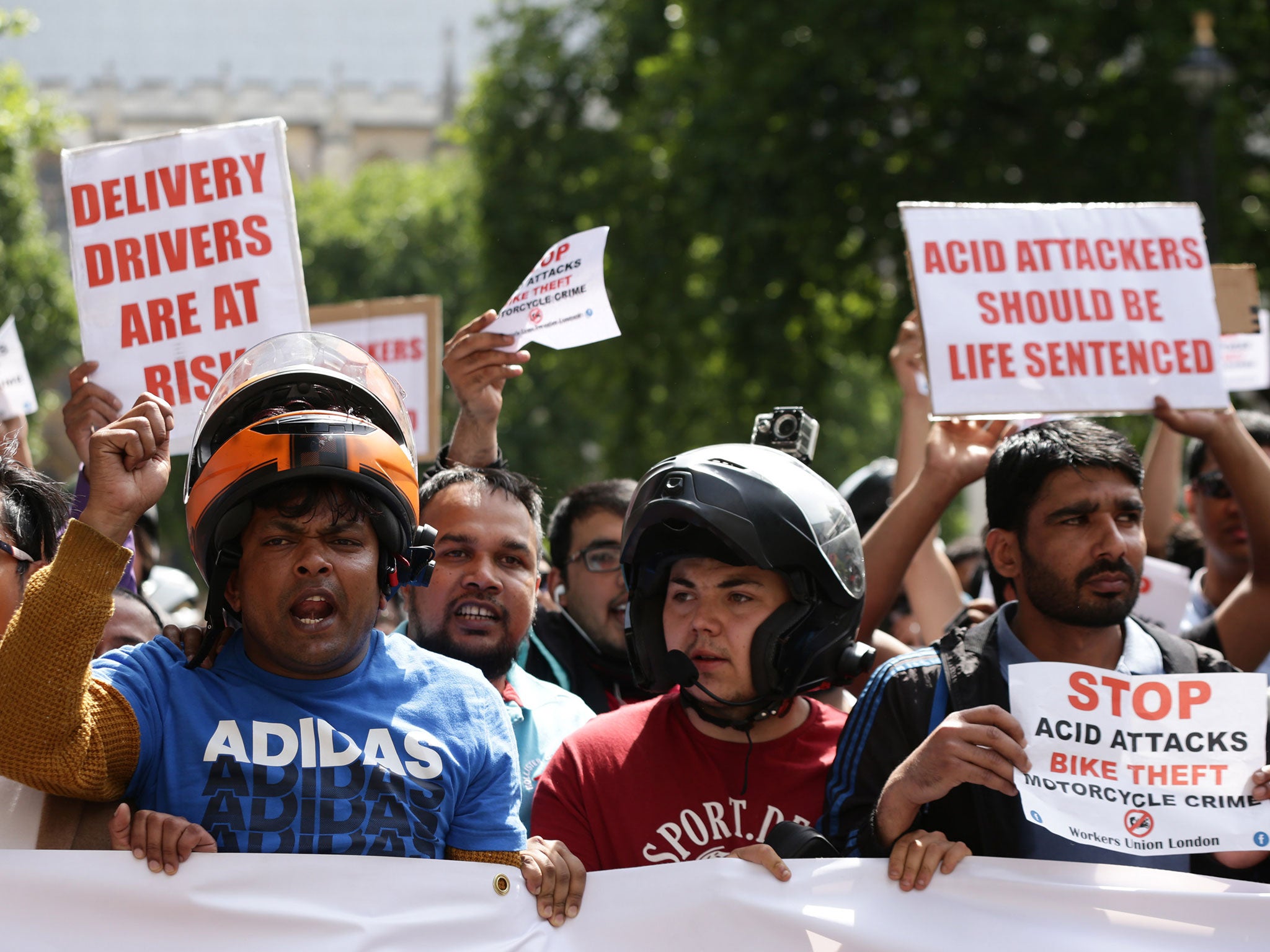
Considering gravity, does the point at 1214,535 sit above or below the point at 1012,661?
above

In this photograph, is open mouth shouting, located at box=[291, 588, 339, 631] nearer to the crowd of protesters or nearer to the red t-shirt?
the crowd of protesters

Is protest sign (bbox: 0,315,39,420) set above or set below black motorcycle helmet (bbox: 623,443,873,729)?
above

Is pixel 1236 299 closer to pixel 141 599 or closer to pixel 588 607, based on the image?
pixel 588 607

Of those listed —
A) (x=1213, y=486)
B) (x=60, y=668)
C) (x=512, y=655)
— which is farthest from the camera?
(x=1213, y=486)

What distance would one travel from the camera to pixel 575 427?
1176 inches

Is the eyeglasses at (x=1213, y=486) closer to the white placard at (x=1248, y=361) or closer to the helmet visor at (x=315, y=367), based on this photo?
the white placard at (x=1248, y=361)

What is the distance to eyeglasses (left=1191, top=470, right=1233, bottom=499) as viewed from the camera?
5195 mm

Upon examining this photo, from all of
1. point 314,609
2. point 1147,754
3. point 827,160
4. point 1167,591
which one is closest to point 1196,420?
point 1167,591

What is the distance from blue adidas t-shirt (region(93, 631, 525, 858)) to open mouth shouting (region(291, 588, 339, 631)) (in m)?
0.13

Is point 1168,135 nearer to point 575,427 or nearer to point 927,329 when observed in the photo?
point 927,329

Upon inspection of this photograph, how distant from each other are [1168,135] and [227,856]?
519 inches

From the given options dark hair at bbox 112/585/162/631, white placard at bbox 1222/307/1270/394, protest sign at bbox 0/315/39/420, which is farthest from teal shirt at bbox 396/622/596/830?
white placard at bbox 1222/307/1270/394

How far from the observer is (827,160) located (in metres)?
15.5

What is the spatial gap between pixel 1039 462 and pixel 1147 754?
0.88m
